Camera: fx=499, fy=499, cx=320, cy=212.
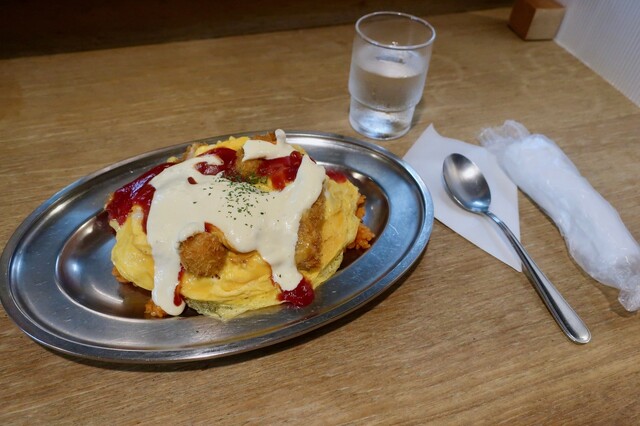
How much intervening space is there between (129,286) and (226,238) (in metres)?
0.29

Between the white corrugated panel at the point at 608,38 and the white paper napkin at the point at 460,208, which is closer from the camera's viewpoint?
the white paper napkin at the point at 460,208

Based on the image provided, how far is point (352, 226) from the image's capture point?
48.5 inches

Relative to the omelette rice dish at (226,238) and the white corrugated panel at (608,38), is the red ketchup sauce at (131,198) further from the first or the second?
the white corrugated panel at (608,38)

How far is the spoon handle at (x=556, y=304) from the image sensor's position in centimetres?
114

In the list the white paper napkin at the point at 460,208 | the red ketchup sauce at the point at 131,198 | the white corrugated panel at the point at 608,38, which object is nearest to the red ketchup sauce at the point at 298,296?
the red ketchup sauce at the point at 131,198

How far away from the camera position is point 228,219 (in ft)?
3.46

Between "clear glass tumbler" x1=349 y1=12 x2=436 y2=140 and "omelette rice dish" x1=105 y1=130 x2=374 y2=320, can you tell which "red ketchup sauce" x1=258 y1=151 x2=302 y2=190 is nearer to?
"omelette rice dish" x1=105 y1=130 x2=374 y2=320

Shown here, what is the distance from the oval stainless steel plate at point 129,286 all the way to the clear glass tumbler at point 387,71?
0.21 m

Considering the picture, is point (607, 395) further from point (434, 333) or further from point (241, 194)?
point (241, 194)

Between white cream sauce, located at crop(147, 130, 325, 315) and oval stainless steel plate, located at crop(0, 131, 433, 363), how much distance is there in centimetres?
9

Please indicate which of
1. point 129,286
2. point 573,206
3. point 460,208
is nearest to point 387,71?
point 460,208

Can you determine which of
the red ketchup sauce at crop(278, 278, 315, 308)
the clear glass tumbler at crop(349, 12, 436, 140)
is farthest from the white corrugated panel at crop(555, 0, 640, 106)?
the red ketchup sauce at crop(278, 278, 315, 308)

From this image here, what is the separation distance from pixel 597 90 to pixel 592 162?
21.0 inches

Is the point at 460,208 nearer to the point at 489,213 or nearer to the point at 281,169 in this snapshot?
the point at 489,213
